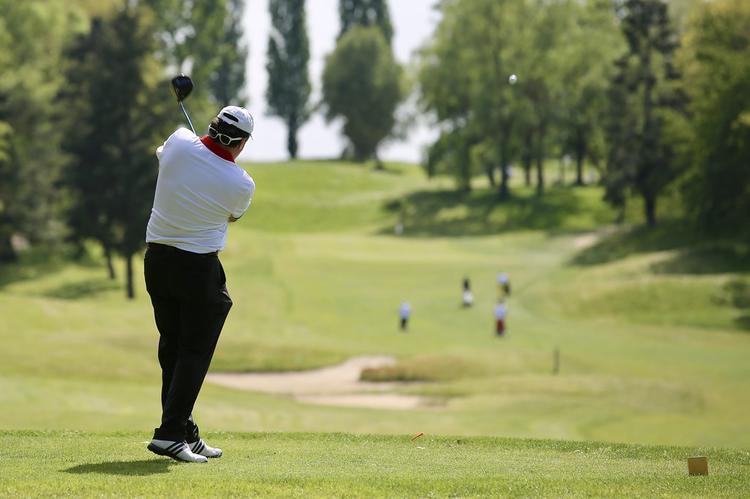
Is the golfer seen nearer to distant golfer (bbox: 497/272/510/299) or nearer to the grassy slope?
the grassy slope

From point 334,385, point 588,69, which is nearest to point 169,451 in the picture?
point 334,385

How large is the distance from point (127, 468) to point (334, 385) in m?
27.6

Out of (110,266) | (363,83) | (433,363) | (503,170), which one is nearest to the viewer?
(433,363)

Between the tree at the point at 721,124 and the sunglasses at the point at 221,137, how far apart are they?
5340cm

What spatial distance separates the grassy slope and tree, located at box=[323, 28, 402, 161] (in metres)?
38.8

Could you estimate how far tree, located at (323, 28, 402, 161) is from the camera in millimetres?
125750

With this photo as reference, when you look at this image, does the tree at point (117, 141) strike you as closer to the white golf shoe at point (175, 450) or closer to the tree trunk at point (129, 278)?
the tree trunk at point (129, 278)

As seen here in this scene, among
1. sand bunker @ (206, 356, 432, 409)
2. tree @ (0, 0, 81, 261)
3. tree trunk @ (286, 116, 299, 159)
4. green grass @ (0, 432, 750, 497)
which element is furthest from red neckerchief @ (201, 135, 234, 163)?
tree trunk @ (286, 116, 299, 159)

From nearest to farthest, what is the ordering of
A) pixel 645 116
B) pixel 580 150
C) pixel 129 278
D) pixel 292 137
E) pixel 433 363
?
pixel 433 363
pixel 129 278
pixel 645 116
pixel 580 150
pixel 292 137

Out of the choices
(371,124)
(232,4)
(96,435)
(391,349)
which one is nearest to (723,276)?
(391,349)

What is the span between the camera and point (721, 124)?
61375mm

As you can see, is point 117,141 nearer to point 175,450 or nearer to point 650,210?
point 650,210

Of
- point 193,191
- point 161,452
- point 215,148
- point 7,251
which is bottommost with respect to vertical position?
point 7,251

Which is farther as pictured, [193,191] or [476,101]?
[476,101]
